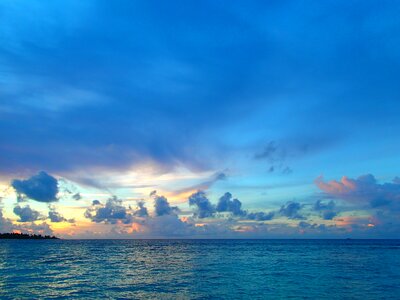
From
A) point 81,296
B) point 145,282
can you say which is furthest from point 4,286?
point 145,282

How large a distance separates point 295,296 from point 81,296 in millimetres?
22566

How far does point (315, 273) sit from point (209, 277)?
18.1m

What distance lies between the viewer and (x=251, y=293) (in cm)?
3872

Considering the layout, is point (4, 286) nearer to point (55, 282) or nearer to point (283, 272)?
point (55, 282)

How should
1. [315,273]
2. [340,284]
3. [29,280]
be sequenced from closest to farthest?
[340,284] → [29,280] → [315,273]

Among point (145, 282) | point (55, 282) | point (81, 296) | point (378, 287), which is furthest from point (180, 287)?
point (378, 287)

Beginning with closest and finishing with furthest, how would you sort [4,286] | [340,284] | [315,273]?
[4,286] < [340,284] < [315,273]

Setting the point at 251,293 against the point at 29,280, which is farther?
the point at 29,280

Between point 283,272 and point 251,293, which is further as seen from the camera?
point 283,272

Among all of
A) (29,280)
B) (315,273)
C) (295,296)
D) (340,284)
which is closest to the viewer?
(295,296)

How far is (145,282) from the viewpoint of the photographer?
154 feet

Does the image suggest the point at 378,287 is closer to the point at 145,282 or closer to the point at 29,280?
the point at 145,282

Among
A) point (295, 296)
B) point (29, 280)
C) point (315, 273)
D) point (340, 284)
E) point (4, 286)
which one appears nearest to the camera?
point (295, 296)

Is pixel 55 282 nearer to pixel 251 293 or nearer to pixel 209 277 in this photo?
pixel 209 277
